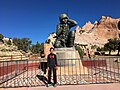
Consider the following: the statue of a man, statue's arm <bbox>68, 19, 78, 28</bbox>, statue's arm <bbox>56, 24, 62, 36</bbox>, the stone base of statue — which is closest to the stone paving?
the stone base of statue

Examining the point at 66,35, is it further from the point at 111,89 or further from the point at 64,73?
the point at 111,89

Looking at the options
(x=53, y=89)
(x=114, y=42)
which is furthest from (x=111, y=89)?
(x=114, y=42)

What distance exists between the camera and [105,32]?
14400 centimetres

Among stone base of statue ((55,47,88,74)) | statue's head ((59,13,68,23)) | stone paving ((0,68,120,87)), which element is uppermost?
statue's head ((59,13,68,23))

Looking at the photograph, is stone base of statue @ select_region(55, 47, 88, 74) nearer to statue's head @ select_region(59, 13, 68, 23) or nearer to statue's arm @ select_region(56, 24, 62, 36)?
statue's arm @ select_region(56, 24, 62, 36)

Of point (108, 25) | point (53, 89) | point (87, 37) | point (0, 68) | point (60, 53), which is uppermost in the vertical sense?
point (108, 25)

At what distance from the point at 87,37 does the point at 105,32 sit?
76.2ft

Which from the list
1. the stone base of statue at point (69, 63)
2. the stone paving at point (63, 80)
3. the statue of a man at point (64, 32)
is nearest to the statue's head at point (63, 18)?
the statue of a man at point (64, 32)

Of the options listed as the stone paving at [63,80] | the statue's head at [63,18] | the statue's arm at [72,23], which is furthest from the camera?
the statue's arm at [72,23]

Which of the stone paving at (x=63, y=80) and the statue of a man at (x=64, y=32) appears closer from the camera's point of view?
the stone paving at (x=63, y=80)

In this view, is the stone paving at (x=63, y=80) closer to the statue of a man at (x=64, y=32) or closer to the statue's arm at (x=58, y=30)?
the statue of a man at (x=64, y=32)

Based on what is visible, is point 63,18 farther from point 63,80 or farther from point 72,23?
point 63,80

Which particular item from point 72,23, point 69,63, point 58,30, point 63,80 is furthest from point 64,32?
point 63,80

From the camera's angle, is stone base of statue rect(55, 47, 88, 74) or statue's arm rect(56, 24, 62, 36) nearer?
stone base of statue rect(55, 47, 88, 74)
